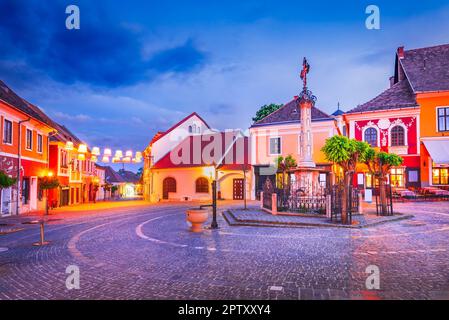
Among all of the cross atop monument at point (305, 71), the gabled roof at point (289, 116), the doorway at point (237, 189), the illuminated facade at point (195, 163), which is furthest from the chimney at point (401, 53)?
the doorway at point (237, 189)

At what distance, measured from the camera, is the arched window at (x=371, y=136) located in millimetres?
26859

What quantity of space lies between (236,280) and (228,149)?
96.8 ft

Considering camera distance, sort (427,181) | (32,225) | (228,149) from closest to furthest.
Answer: (32,225) → (427,181) → (228,149)

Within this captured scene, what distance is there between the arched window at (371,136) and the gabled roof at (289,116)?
3.68 meters

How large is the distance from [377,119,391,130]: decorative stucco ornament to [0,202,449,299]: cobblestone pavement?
56.9 feet

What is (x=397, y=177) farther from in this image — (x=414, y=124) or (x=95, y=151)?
(x=95, y=151)

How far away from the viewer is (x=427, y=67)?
2747cm

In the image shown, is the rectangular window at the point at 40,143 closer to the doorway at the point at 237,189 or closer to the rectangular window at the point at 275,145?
the doorway at the point at 237,189

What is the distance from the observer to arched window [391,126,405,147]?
25861mm

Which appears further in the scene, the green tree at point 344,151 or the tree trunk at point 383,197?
the tree trunk at point 383,197

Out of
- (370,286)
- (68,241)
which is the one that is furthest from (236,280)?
(68,241)

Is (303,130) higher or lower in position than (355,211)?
higher

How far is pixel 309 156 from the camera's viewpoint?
17.7m
